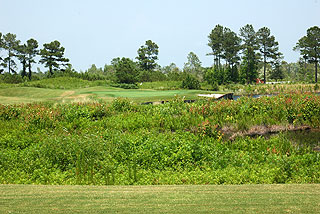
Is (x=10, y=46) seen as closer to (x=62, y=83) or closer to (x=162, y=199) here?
(x=62, y=83)

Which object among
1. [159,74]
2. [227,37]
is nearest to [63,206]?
[159,74]

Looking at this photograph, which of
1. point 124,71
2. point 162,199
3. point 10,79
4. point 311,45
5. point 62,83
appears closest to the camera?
point 162,199

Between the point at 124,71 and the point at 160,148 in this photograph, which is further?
the point at 124,71

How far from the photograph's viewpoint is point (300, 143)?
9.10 metres

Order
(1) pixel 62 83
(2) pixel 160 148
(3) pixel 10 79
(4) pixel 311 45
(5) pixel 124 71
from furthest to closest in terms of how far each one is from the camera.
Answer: (4) pixel 311 45
(3) pixel 10 79
(5) pixel 124 71
(1) pixel 62 83
(2) pixel 160 148

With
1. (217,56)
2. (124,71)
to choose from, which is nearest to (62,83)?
(124,71)

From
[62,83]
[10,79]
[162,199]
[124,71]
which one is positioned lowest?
[162,199]

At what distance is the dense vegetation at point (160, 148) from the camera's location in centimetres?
599

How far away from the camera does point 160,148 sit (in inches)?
289

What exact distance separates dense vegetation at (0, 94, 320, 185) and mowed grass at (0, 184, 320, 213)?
0.92 m

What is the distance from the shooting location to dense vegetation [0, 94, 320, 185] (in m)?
→ 5.99

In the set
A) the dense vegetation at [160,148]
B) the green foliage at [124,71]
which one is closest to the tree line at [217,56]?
the green foliage at [124,71]

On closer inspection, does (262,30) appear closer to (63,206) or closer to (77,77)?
(77,77)

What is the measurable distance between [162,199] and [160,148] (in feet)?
10.4
